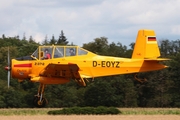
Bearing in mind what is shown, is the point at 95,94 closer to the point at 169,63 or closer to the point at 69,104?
the point at 69,104

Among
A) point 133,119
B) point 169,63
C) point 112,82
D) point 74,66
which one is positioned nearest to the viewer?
point 133,119

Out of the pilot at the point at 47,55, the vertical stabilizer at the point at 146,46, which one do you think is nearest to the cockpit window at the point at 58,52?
the pilot at the point at 47,55

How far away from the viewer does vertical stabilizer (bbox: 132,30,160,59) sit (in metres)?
30.4

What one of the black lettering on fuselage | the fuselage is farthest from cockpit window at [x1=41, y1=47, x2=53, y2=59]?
the black lettering on fuselage

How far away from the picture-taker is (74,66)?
28094mm

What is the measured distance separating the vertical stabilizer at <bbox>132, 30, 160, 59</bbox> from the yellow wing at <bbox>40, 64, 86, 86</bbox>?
3.33 meters

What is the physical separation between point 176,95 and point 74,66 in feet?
88.8

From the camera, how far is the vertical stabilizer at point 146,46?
30.4 metres

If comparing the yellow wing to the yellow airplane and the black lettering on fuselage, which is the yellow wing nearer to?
the yellow airplane

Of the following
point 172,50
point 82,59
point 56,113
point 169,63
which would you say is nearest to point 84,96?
point 169,63

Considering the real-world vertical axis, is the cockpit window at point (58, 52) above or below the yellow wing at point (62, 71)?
above

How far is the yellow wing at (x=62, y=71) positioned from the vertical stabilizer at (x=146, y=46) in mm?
3329

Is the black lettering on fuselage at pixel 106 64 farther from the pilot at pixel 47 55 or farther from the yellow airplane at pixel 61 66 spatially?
the pilot at pixel 47 55

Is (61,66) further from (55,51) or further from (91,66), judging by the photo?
(91,66)
